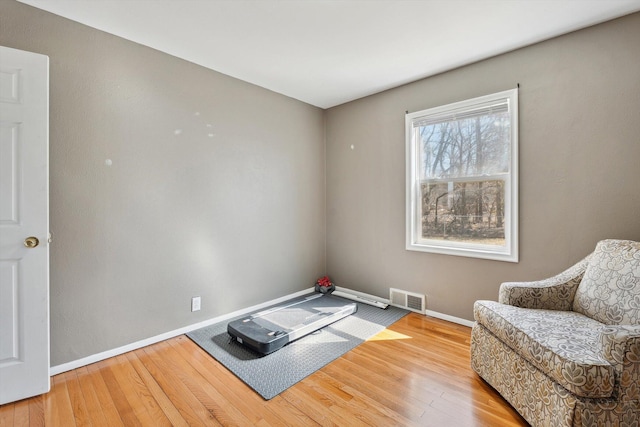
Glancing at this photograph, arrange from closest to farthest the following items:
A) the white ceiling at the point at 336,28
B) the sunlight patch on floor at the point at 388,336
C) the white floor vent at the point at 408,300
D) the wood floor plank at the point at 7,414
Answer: the wood floor plank at the point at 7,414 < the white ceiling at the point at 336,28 < the sunlight patch on floor at the point at 388,336 < the white floor vent at the point at 408,300

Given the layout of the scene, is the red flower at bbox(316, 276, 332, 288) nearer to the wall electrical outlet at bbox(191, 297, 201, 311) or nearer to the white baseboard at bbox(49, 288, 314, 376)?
the white baseboard at bbox(49, 288, 314, 376)

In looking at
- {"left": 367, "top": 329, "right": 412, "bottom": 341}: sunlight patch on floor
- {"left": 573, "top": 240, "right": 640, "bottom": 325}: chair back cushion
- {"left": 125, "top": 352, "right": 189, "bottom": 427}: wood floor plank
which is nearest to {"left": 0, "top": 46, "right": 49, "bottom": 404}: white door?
{"left": 125, "top": 352, "right": 189, "bottom": 427}: wood floor plank

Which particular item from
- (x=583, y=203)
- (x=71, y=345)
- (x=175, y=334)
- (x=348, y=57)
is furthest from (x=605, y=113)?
(x=71, y=345)

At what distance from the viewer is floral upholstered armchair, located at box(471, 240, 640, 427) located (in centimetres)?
127

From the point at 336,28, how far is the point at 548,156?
76.4 inches

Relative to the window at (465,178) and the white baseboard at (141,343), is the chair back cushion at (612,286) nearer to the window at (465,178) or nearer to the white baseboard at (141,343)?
the window at (465,178)

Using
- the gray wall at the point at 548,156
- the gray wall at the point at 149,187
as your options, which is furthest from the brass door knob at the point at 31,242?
the gray wall at the point at 548,156

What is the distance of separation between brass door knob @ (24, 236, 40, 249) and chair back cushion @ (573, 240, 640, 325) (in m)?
3.40

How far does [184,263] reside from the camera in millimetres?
2668

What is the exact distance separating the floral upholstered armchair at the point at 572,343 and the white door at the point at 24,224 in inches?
108

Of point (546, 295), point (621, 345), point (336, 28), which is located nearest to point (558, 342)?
point (621, 345)

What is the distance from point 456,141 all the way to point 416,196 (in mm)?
667

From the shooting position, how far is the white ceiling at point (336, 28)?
1949mm

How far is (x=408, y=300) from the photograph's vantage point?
3.21m
